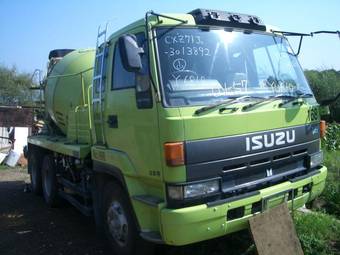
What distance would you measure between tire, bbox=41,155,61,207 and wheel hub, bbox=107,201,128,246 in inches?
122

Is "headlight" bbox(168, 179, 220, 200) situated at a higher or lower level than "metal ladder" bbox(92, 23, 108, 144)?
lower

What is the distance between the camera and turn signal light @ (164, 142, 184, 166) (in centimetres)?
397

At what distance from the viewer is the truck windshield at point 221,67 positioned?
4281 mm

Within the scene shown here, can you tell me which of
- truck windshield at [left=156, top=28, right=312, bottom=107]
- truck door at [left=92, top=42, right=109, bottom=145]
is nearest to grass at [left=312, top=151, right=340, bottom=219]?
truck windshield at [left=156, top=28, right=312, bottom=107]

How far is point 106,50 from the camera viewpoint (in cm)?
536

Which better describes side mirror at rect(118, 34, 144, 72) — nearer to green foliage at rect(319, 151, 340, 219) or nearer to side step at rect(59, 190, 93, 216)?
side step at rect(59, 190, 93, 216)

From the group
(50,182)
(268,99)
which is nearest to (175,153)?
(268,99)

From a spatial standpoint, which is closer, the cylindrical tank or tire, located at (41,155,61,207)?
the cylindrical tank

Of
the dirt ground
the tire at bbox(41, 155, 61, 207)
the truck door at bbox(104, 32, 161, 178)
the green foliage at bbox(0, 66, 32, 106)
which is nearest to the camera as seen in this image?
the truck door at bbox(104, 32, 161, 178)

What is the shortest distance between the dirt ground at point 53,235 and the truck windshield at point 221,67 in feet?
6.11

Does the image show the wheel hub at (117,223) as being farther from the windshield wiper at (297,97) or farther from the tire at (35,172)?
the tire at (35,172)

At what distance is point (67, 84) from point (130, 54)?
372 centimetres

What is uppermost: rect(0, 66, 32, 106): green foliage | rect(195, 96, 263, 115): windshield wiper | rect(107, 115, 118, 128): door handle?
rect(0, 66, 32, 106): green foliage

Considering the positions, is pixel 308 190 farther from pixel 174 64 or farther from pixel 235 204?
pixel 174 64
